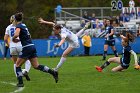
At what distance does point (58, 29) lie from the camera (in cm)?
1791

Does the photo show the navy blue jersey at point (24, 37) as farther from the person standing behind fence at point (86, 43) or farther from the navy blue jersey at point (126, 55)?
the person standing behind fence at point (86, 43)

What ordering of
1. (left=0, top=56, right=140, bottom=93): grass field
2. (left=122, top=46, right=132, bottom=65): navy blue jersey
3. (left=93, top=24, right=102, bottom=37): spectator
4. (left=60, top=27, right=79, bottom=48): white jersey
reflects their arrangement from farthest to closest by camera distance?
1. (left=93, top=24, right=102, bottom=37): spectator
2. (left=122, top=46, right=132, bottom=65): navy blue jersey
3. (left=60, top=27, right=79, bottom=48): white jersey
4. (left=0, top=56, right=140, bottom=93): grass field

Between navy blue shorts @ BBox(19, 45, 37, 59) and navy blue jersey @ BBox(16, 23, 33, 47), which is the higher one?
navy blue jersey @ BBox(16, 23, 33, 47)

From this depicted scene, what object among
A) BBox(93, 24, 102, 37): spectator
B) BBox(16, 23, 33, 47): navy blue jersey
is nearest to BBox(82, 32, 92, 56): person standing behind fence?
BBox(93, 24, 102, 37): spectator

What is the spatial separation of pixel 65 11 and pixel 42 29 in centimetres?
1085

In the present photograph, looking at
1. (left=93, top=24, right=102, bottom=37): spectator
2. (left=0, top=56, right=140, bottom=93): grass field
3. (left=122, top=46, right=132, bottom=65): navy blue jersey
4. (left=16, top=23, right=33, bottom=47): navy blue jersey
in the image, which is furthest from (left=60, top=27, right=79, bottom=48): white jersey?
(left=93, top=24, right=102, bottom=37): spectator

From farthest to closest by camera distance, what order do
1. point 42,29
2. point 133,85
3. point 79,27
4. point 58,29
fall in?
point 42,29 < point 79,27 < point 58,29 < point 133,85

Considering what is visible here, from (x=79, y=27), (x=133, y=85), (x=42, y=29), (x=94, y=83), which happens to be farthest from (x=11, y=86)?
(x=42, y=29)

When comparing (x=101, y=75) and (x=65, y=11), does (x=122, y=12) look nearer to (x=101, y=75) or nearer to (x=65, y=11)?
(x=65, y=11)

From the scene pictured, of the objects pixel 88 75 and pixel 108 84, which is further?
pixel 88 75

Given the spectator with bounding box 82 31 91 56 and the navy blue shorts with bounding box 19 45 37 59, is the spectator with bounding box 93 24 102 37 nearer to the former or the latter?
the spectator with bounding box 82 31 91 56

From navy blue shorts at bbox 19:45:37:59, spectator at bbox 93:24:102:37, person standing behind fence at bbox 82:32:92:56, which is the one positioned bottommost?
person standing behind fence at bbox 82:32:92:56

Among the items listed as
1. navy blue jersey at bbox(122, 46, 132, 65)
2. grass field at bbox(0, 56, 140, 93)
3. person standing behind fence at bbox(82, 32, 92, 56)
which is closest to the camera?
grass field at bbox(0, 56, 140, 93)

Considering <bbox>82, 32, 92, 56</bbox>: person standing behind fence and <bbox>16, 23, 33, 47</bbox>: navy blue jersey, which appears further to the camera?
<bbox>82, 32, 92, 56</bbox>: person standing behind fence
